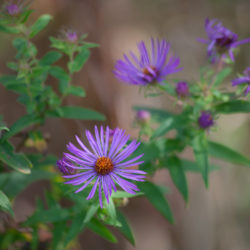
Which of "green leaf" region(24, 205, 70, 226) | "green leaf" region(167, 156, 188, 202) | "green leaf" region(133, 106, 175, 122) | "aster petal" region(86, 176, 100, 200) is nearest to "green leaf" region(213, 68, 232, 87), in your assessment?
"green leaf" region(133, 106, 175, 122)

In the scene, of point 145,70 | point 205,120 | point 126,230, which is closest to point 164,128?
point 205,120

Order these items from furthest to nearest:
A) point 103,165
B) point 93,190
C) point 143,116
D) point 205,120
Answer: point 143,116 < point 205,120 < point 103,165 < point 93,190

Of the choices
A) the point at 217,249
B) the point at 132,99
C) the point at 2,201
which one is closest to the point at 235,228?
the point at 217,249

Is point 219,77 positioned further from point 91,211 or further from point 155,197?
point 91,211

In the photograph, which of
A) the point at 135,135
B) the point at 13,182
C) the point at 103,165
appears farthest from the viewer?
the point at 135,135

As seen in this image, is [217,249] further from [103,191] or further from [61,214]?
[103,191]

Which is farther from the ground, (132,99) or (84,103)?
(132,99)
